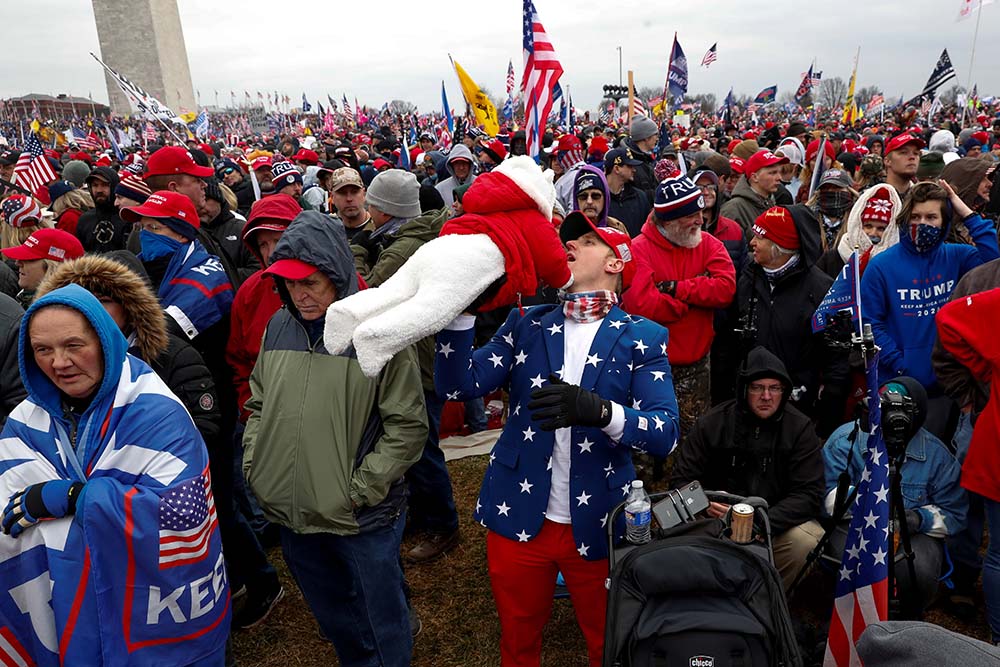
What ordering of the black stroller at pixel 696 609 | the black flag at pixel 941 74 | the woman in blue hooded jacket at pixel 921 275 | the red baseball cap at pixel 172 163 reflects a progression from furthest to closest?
the black flag at pixel 941 74, the red baseball cap at pixel 172 163, the woman in blue hooded jacket at pixel 921 275, the black stroller at pixel 696 609

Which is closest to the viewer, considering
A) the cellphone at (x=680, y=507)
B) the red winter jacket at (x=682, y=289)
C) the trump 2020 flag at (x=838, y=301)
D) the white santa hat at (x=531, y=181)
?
the white santa hat at (x=531, y=181)

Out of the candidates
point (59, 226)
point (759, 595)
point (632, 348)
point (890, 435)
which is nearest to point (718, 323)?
point (890, 435)

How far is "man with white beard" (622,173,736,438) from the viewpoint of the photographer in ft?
13.7

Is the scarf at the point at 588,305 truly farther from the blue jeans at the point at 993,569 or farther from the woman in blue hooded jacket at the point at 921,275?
the woman in blue hooded jacket at the point at 921,275

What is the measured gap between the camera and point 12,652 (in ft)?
7.87

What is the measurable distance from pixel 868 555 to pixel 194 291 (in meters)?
3.52

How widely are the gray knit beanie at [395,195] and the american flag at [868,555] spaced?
3.13 m

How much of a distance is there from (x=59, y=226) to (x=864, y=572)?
7541 millimetres

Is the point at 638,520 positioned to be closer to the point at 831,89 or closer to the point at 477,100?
the point at 477,100

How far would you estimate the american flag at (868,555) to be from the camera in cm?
282

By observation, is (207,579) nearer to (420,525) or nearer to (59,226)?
(420,525)

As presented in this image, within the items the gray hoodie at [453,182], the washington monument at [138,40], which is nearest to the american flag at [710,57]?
the gray hoodie at [453,182]

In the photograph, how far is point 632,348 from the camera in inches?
104

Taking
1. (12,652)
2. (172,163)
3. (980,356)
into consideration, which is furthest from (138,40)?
(980,356)
